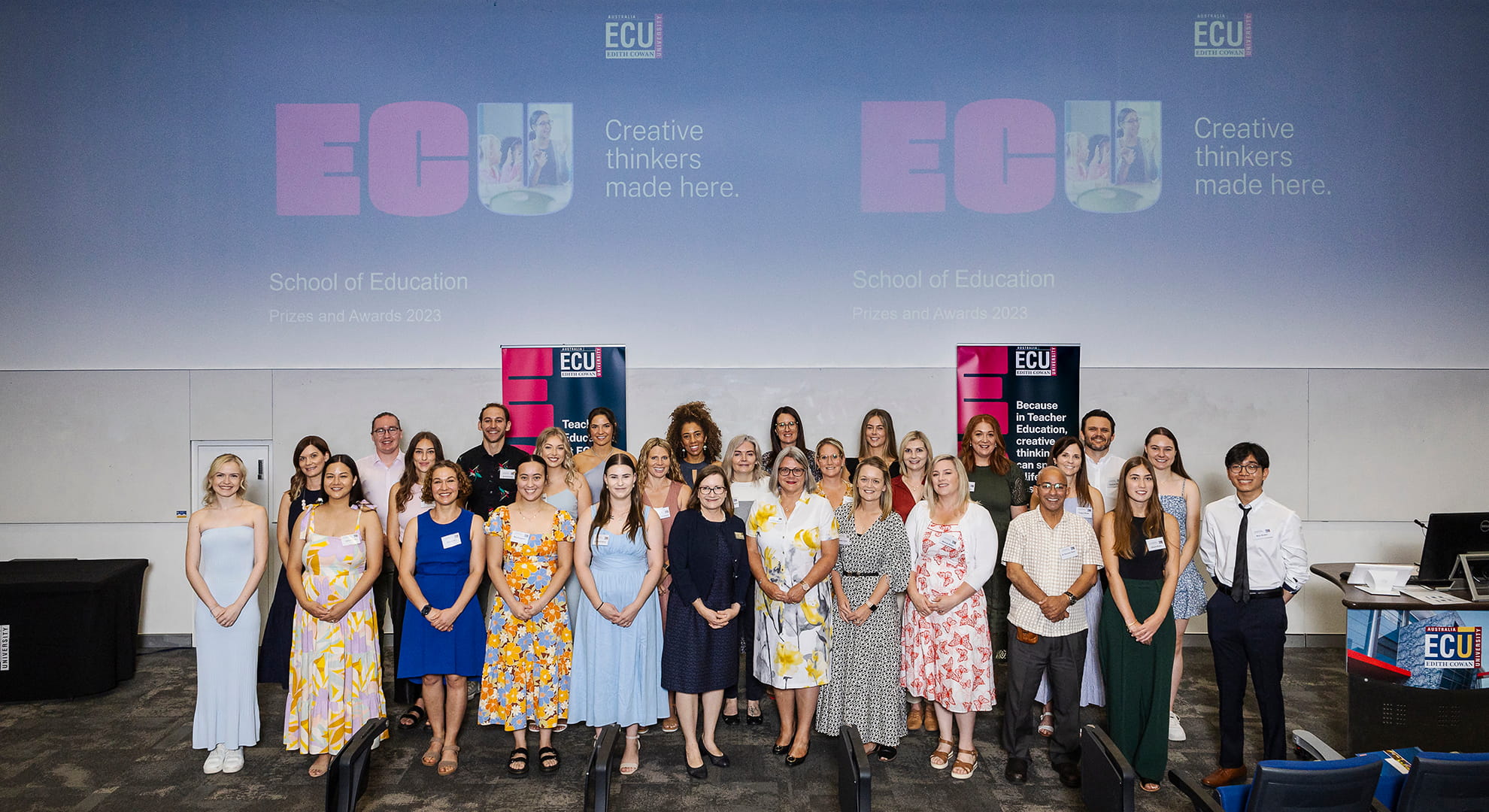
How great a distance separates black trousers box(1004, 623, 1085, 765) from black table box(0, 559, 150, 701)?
5695 mm

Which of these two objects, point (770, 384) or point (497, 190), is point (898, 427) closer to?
point (770, 384)

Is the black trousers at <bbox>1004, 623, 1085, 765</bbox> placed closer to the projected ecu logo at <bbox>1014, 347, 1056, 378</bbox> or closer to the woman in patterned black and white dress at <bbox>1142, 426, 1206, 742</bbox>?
the woman in patterned black and white dress at <bbox>1142, 426, 1206, 742</bbox>

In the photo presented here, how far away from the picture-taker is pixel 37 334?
6379 millimetres

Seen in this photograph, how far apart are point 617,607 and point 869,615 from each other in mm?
1250

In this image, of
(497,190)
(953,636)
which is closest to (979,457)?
(953,636)

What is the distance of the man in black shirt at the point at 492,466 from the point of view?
205 inches

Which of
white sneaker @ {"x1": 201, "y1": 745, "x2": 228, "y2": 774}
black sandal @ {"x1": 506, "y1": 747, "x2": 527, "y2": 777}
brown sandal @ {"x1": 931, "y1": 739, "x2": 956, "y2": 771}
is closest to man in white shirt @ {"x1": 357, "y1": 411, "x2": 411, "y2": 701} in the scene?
white sneaker @ {"x1": 201, "y1": 745, "x2": 228, "y2": 774}

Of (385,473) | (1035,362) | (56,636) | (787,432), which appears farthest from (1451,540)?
(56,636)

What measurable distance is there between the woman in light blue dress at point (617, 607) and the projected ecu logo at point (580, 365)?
2.31 m

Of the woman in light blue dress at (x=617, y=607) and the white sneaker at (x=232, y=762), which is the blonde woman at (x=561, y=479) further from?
the white sneaker at (x=232, y=762)

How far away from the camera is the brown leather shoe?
13.2 ft

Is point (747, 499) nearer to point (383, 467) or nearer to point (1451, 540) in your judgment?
point (383, 467)

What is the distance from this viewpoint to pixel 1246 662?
161 inches

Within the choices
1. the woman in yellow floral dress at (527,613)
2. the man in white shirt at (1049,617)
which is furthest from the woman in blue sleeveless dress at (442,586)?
the man in white shirt at (1049,617)
